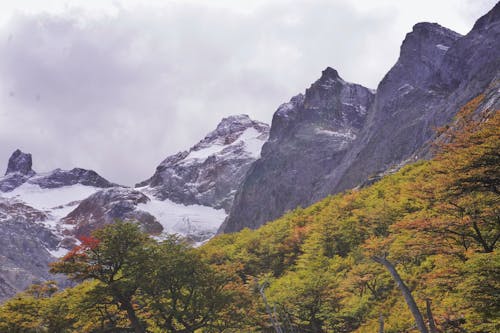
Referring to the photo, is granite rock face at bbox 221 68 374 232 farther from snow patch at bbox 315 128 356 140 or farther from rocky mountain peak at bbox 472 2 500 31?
rocky mountain peak at bbox 472 2 500 31

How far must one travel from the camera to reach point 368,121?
13025 cm

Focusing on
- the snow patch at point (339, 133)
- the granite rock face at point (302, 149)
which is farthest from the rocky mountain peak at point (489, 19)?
the snow patch at point (339, 133)

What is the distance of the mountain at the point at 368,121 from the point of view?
319ft

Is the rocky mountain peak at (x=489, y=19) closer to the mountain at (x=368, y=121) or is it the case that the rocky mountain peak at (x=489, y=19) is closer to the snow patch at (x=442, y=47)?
the mountain at (x=368, y=121)

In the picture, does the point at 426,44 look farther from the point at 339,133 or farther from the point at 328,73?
the point at 328,73

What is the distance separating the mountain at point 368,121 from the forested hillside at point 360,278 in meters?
46.9

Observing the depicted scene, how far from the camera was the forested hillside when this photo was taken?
63.9 ft

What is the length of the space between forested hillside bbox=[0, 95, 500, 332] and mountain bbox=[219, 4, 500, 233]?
46.9 m

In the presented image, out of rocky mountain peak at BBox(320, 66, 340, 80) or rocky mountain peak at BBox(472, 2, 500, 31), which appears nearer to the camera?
rocky mountain peak at BBox(472, 2, 500, 31)

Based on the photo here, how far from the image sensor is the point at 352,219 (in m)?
47.5

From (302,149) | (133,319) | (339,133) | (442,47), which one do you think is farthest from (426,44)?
(133,319)

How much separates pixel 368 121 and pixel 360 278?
107 meters

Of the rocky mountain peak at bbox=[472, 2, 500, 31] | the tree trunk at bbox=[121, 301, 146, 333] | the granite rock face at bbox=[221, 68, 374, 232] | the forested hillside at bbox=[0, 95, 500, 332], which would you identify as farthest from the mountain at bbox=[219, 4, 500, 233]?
the tree trunk at bbox=[121, 301, 146, 333]

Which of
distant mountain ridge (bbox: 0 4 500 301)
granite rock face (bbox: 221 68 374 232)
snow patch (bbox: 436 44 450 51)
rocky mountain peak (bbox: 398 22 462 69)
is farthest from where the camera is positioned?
granite rock face (bbox: 221 68 374 232)
